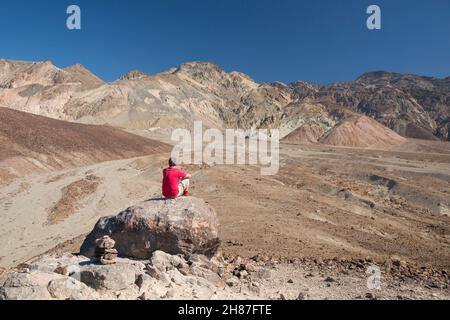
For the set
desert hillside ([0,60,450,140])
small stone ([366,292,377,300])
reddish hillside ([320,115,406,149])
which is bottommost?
small stone ([366,292,377,300])

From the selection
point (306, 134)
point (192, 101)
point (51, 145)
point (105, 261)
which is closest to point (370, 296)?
point (105, 261)

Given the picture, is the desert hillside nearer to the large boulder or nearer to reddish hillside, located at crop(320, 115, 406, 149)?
reddish hillside, located at crop(320, 115, 406, 149)

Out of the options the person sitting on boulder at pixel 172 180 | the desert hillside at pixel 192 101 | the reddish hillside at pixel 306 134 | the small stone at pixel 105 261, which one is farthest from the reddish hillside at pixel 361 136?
the small stone at pixel 105 261

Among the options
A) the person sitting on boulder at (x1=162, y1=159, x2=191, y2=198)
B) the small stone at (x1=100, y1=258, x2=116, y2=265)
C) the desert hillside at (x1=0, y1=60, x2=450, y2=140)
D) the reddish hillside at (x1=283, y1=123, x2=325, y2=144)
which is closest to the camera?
the small stone at (x1=100, y1=258, x2=116, y2=265)

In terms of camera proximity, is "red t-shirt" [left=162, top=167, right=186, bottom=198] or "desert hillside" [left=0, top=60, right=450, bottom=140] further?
"desert hillside" [left=0, top=60, right=450, bottom=140]

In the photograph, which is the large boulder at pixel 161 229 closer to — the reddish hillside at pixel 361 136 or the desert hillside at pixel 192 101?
the reddish hillside at pixel 361 136

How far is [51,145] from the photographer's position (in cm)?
4406

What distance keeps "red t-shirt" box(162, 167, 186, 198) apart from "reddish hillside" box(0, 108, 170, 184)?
26998 millimetres

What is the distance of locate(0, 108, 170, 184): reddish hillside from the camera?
3754cm

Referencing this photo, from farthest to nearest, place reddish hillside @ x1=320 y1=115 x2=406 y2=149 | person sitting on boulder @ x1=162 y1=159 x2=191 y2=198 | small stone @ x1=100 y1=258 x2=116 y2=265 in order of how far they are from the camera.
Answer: reddish hillside @ x1=320 y1=115 x2=406 y2=149
person sitting on boulder @ x1=162 y1=159 x2=191 y2=198
small stone @ x1=100 y1=258 x2=116 y2=265

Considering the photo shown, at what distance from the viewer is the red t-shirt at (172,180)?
10.2 m

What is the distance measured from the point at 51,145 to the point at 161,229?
3849 centimetres

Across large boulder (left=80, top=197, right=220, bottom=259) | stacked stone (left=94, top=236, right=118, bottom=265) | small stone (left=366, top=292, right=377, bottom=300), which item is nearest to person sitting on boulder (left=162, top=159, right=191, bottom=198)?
large boulder (left=80, top=197, right=220, bottom=259)

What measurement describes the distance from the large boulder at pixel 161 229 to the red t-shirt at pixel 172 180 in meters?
0.25
